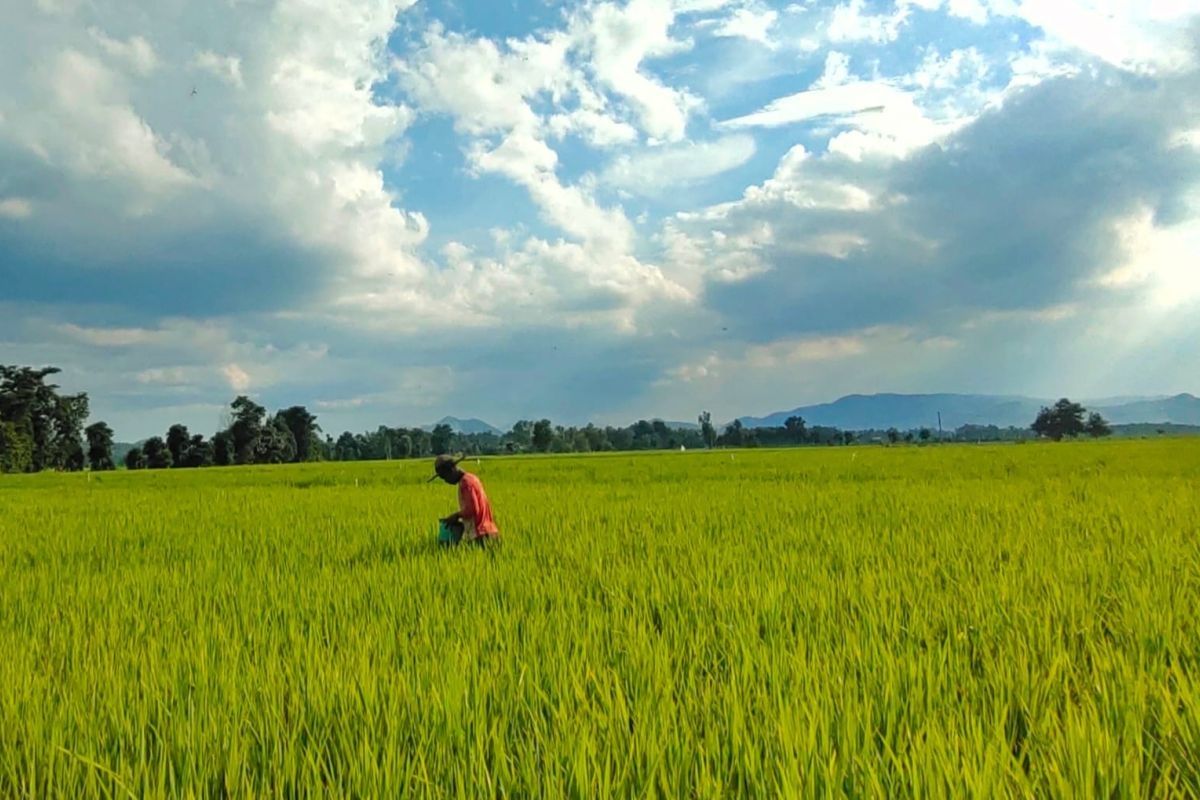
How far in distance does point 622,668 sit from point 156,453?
248 feet

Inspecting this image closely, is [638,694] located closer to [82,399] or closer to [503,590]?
[503,590]

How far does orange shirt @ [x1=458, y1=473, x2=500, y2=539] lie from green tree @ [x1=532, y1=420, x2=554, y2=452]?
93.5 metres

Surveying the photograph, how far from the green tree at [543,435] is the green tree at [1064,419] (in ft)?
226

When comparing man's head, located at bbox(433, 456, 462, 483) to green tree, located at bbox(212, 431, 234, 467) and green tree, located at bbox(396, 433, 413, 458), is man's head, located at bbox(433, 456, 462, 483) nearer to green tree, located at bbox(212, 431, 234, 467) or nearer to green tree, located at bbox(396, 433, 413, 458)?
green tree, located at bbox(212, 431, 234, 467)

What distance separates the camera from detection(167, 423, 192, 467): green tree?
6675cm

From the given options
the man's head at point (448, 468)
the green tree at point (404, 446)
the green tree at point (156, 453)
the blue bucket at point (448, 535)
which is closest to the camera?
the man's head at point (448, 468)

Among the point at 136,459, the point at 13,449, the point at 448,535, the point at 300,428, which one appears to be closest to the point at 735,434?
the point at 300,428

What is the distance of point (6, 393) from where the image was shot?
56.6 m

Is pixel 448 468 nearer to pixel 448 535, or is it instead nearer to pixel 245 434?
pixel 448 535

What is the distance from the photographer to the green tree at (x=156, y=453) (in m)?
65.8

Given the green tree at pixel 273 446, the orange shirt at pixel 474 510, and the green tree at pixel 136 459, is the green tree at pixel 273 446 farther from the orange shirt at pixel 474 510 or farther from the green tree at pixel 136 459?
the orange shirt at pixel 474 510

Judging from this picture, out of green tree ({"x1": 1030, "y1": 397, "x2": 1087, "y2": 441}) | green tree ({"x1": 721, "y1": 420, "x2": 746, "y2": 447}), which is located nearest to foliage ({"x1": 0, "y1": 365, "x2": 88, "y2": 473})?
green tree ({"x1": 721, "y1": 420, "x2": 746, "y2": 447})

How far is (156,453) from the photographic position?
66.1m

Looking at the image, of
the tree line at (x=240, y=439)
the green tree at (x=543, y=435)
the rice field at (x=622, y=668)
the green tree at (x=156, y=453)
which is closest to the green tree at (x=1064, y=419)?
the tree line at (x=240, y=439)
